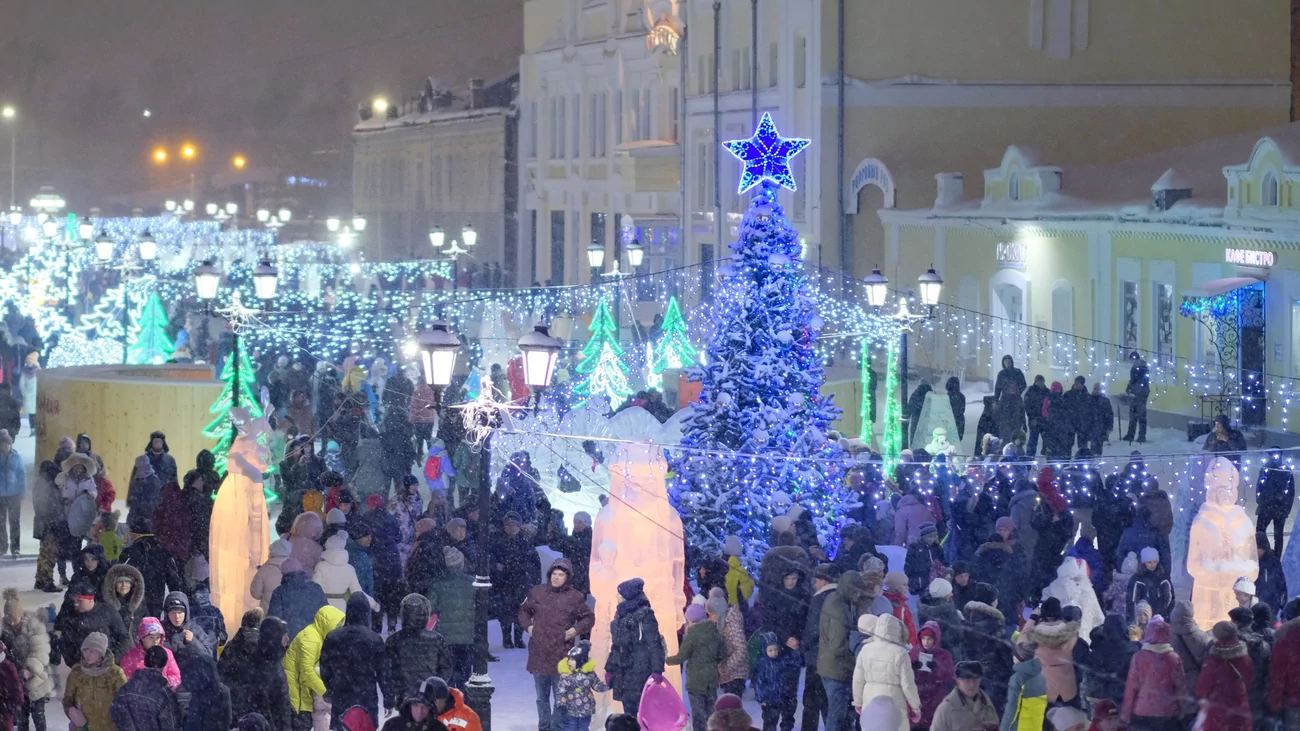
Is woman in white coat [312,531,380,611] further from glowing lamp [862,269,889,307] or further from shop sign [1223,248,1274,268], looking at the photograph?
shop sign [1223,248,1274,268]

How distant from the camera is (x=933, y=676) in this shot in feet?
36.6

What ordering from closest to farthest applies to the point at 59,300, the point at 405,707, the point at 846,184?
the point at 405,707
the point at 846,184
the point at 59,300

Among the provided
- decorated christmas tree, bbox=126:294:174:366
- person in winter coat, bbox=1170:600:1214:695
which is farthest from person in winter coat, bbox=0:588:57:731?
decorated christmas tree, bbox=126:294:174:366

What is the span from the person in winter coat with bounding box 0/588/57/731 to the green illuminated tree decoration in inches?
629

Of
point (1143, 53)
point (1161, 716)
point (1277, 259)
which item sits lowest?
point (1161, 716)

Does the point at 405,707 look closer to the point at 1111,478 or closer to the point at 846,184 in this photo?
the point at 1111,478

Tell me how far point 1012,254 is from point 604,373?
29.0ft

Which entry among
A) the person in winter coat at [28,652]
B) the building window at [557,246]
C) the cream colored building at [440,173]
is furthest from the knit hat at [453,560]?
the building window at [557,246]

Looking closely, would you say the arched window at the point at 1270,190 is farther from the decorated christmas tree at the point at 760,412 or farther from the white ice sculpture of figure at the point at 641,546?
the white ice sculpture of figure at the point at 641,546

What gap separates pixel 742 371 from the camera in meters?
16.6

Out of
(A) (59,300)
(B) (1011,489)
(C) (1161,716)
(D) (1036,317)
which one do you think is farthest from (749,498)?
(A) (59,300)

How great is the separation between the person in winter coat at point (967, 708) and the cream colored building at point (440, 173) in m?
41.9

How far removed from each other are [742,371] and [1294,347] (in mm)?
9906

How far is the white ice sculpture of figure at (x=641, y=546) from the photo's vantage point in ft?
43.2
